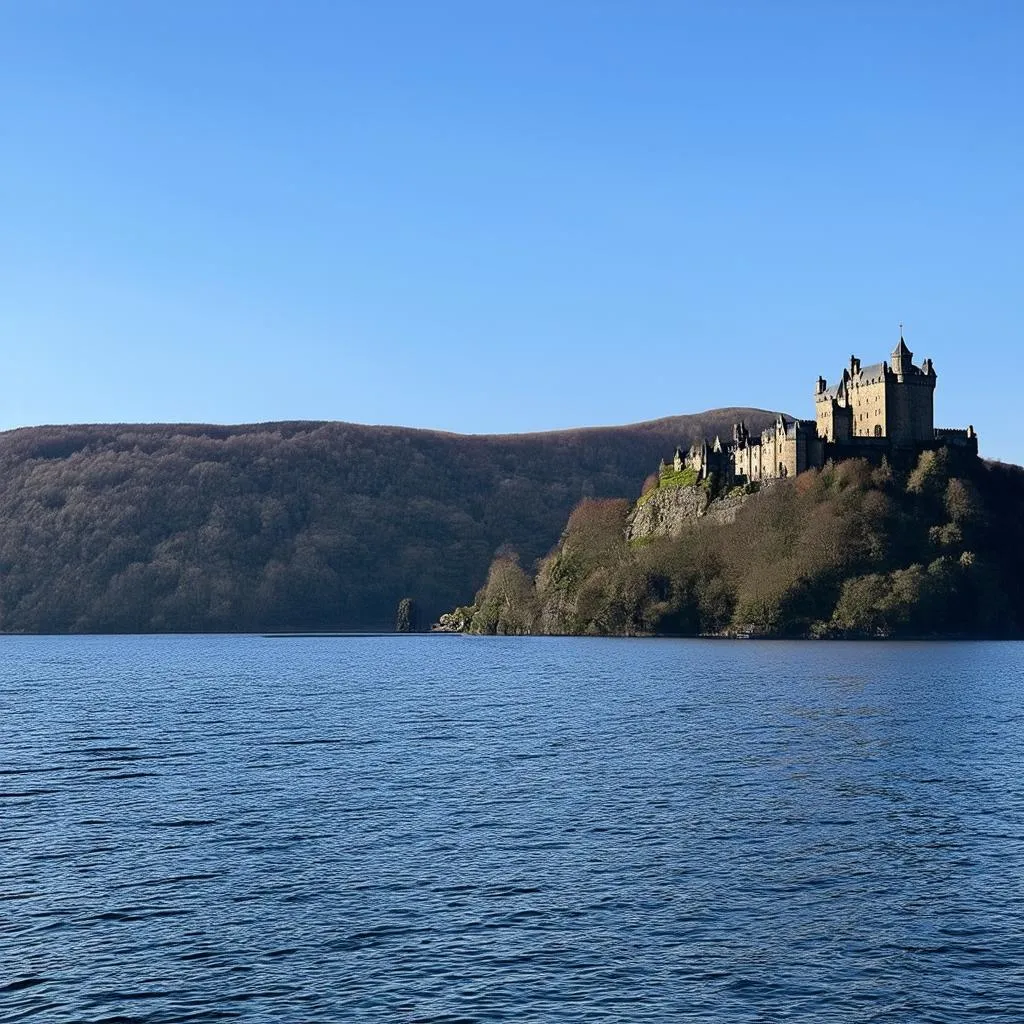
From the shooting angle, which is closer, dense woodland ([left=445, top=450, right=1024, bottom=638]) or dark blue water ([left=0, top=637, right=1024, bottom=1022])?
dark blue water ([left=0, top=637, right=1024, bottom=1022])

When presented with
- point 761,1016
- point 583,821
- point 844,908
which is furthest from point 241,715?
point 761,1016

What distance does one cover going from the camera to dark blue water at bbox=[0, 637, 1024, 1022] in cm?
2736

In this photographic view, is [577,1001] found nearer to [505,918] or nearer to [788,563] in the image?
[505,918]

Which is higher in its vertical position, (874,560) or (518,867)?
(874,560)

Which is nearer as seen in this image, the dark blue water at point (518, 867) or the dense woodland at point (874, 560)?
the dark blue water at point (518, 867)

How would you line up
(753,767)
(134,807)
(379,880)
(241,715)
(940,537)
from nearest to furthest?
(379,880) → (134,807) → (753,767) → (241,715) → (940,537)

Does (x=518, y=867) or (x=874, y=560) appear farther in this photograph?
(x=874, y=560)

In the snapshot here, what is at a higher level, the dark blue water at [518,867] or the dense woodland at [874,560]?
the dense woodland at [874,560]

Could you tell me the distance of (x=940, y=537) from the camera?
→ 185250 millimetres

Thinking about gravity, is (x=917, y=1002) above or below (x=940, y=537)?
below

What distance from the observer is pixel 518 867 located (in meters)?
37.4

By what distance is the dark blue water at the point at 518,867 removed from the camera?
27.4m

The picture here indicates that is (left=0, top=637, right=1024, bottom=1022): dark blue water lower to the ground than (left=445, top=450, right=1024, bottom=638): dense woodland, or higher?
lower

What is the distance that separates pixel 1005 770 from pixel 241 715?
4619 cm
